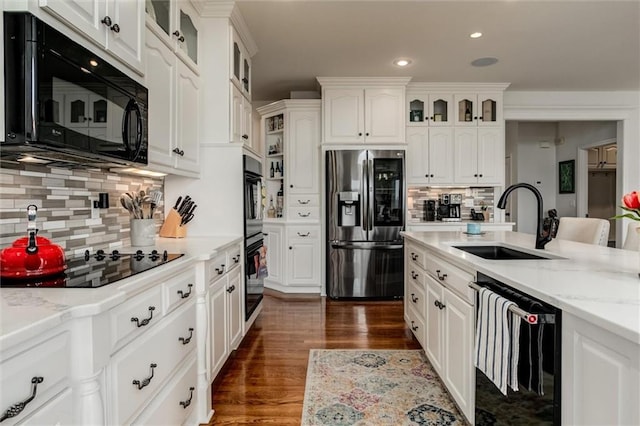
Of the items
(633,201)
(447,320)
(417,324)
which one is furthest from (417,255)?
(633,201)

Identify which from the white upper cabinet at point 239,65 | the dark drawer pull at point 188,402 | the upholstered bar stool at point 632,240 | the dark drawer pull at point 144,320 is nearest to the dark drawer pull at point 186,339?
the dark drawer pull at point 188,402

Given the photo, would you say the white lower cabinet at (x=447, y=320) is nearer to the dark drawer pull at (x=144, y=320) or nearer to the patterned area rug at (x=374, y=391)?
the patterned area rug at (x=374, y=391)

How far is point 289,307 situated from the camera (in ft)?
13.6

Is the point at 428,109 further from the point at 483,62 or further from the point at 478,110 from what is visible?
the point at 483,62

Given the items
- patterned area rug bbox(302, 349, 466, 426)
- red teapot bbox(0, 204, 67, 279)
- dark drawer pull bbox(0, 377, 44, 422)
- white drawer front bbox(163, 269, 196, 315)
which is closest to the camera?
dark drawer pull bbox(0, 377, 44, 422)

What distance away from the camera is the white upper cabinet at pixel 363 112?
4.57 metres

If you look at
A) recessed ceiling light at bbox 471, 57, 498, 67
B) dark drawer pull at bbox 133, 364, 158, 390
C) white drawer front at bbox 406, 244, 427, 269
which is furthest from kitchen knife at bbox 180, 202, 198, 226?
recessed ceiling light at bbox 471, 57, 498, 67

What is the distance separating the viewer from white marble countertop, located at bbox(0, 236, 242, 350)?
29.7 inches

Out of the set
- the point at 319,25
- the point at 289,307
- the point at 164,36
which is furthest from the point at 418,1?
the point at 289,307

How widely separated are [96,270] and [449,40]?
349 cm

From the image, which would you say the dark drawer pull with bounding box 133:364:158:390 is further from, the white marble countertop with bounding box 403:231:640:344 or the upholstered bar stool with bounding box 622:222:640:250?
the upholstered bar stool with bounding box 622:222:640:250

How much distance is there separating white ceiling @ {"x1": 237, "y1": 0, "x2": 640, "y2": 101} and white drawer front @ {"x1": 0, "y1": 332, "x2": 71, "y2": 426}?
278cm

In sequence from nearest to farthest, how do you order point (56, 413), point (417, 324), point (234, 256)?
point (56, 413) < point (234, 256) < point (417, 324)

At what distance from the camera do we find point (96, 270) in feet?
4.69
